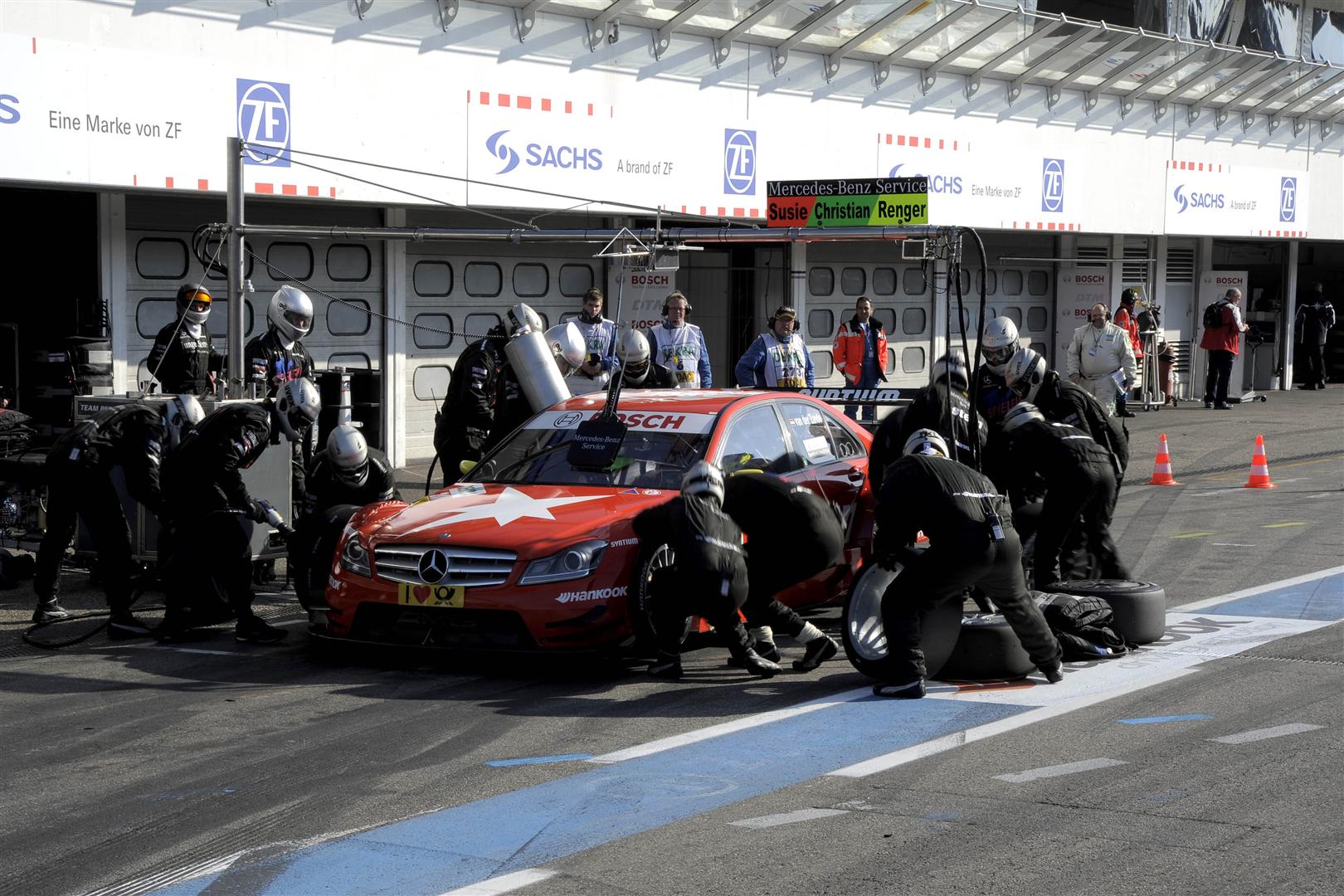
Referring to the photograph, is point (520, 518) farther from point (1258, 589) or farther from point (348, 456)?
point (1258, 589)

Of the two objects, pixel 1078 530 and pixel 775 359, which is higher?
pixel 775 359

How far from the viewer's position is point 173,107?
13828mm

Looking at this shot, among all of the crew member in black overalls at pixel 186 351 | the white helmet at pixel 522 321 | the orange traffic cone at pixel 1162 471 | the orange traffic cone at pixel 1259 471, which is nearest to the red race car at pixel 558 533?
the white helmet at pixel 522 321

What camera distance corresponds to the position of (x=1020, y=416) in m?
9.82

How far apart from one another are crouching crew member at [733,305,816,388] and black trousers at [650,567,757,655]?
23.5 feet

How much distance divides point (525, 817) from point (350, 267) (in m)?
11.6

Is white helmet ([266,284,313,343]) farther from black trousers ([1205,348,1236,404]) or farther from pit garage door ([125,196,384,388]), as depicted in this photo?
black trousers ([1205,348,1236,404])

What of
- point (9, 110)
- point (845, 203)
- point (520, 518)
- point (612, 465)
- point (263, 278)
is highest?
point (9, 110)

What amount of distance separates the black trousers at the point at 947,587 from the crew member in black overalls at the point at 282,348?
202 inches

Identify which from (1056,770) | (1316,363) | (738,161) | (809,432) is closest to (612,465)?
→ (809,432)

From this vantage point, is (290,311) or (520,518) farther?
(290,311)

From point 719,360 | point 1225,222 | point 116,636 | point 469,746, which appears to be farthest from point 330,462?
point 1225,222

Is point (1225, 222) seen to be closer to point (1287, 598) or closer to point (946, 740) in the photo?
point (1287, 598)

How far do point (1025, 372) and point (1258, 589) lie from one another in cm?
207
